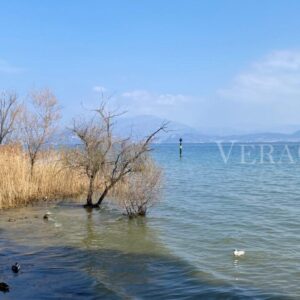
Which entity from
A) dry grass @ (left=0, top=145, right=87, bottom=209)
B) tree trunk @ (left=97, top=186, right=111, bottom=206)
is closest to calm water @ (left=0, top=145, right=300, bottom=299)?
tree trunk @ (left=97, top=186, right=111, bottom=206)

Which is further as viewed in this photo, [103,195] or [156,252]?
[103,195]

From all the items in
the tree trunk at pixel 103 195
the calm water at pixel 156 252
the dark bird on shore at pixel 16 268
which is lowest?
the calm water at pixel 156 252

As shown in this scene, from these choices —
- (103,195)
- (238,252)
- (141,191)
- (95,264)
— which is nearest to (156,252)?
(95,264)

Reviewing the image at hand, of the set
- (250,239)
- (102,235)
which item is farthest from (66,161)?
(250,239)

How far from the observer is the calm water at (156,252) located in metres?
10.2

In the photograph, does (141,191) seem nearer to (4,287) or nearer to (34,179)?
(34,179)

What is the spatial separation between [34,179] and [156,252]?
36.5 ft

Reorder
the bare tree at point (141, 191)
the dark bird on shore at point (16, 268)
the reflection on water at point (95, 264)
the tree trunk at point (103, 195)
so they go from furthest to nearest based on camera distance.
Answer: the tree trunk at point (103, 195), the bare tree at point (141, 191), the dark bird on shore at point (16, 268), the reflection on water at point (95, 264)

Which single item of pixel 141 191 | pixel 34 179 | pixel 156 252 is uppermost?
pixel 34 179

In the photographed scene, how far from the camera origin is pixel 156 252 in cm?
1372

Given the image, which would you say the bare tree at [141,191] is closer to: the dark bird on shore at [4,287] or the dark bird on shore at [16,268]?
the dark bird on shore at [16,268]

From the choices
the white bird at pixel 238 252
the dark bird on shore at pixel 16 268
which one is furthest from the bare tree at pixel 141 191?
the dark bird on shore at pixel 16 268

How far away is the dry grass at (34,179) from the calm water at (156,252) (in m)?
1.09

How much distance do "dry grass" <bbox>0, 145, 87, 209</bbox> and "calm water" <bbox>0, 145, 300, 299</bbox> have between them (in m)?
1.09
